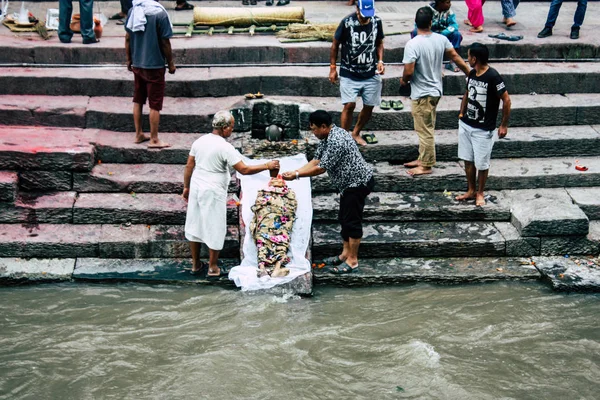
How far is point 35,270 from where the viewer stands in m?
7.63

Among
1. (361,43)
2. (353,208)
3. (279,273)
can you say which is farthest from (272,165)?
(361,43)

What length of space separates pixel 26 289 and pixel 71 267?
46cm

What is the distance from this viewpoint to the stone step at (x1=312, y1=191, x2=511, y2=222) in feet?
27.0

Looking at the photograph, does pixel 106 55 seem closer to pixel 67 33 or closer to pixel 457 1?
A: pixel 67 33

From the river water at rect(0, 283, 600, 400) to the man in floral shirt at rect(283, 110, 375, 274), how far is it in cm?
59

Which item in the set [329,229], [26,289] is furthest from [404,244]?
[26,289]

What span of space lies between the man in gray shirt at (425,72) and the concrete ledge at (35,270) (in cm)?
374

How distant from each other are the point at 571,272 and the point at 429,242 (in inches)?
54.8

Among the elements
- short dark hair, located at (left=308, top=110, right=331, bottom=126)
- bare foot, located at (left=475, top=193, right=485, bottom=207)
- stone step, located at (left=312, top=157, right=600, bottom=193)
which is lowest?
bare foot, located at (left=475, top=193, right=485, bottom=207)

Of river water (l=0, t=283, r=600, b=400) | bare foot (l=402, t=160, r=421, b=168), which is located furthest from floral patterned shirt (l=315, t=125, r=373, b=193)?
bare foot (l=402, t=160, r=421, b=168)

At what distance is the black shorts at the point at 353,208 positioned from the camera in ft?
24.3

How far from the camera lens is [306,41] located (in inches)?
428

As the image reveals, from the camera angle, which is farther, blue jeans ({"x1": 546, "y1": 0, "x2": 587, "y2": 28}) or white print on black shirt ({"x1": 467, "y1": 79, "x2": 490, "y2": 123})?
blue jeans ({"x1": 546, "y1": 0, "x2": 587, "y2": 28})

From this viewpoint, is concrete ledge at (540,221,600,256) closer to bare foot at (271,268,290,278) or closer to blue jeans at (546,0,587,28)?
bare foot at (271,268,290,278)
